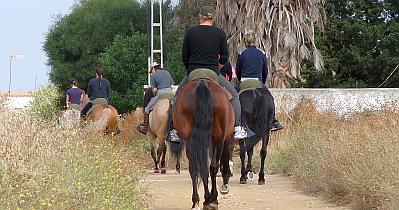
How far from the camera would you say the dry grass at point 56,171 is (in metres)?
8.03

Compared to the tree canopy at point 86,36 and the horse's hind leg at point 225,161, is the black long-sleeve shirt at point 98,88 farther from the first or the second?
the tree canopy at point 86,36

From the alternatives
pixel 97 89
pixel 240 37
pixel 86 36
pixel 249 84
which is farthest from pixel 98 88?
pixel 86 36

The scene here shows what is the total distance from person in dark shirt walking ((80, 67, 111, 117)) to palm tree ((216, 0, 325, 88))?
13089mm

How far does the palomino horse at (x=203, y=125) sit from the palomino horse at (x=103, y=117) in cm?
982

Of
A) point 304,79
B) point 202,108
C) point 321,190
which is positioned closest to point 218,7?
point 304,79

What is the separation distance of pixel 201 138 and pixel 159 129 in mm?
9483

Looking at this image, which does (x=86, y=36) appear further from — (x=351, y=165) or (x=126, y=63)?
(x=351, y=165)

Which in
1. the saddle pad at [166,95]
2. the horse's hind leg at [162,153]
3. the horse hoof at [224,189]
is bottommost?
the horse's hind leg at [162,153]

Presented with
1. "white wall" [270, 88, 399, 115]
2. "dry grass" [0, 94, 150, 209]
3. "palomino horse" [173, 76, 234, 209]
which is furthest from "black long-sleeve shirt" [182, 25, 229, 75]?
"white wall" [270, 88, 399, 115]

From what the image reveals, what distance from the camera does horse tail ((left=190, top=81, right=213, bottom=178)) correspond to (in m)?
10.7

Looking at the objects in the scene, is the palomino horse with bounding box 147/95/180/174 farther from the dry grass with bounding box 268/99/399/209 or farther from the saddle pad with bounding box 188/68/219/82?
the saddle pad with bounding box 188/68/219/82

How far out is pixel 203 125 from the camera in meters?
10.7

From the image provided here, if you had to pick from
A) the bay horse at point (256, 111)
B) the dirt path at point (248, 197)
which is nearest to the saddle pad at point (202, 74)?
the dirt path at point (248, 197)

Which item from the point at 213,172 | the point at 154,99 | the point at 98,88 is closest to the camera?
the point at 213,172
